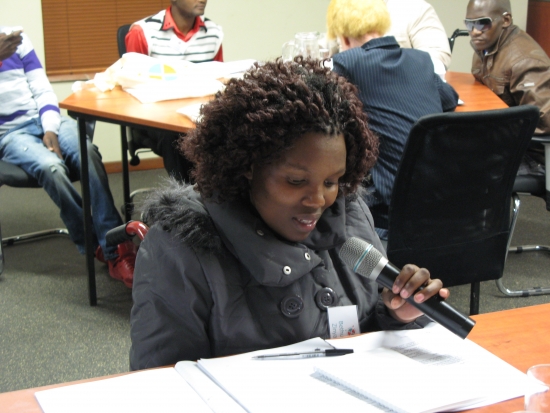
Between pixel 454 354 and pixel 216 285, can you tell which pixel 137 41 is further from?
pixel 454 354

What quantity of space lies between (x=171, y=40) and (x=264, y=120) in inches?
109

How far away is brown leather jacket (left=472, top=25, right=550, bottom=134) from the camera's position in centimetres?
321

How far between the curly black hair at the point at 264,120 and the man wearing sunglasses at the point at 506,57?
2.22 metres

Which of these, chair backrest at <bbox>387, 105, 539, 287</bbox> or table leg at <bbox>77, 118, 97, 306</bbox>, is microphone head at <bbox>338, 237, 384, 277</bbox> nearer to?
chair backrest at <bbox>387, 105, 539, 287</bbox>

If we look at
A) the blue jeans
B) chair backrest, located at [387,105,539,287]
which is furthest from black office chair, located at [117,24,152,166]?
chair backrest, located at [387,105,539,287]

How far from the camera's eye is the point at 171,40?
12.4ft

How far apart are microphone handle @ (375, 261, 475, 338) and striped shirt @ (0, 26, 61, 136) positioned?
2741mm

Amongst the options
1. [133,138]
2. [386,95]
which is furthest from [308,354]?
[133,138]

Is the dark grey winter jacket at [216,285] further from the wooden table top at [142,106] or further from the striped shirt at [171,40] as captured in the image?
the striped shirt at [171,40]

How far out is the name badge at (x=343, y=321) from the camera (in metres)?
1.30

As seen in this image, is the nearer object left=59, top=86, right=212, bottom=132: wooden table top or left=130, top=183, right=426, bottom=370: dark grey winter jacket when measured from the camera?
left=130, top=183, right=426, bottom=370: dark grey winter jacket

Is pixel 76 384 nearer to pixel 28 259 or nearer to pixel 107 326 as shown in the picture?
pixel 107 326

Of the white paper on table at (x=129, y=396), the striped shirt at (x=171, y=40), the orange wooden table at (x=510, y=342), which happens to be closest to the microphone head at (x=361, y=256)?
the orange wooden table at (x=510, y=342)

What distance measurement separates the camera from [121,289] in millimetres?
3236
